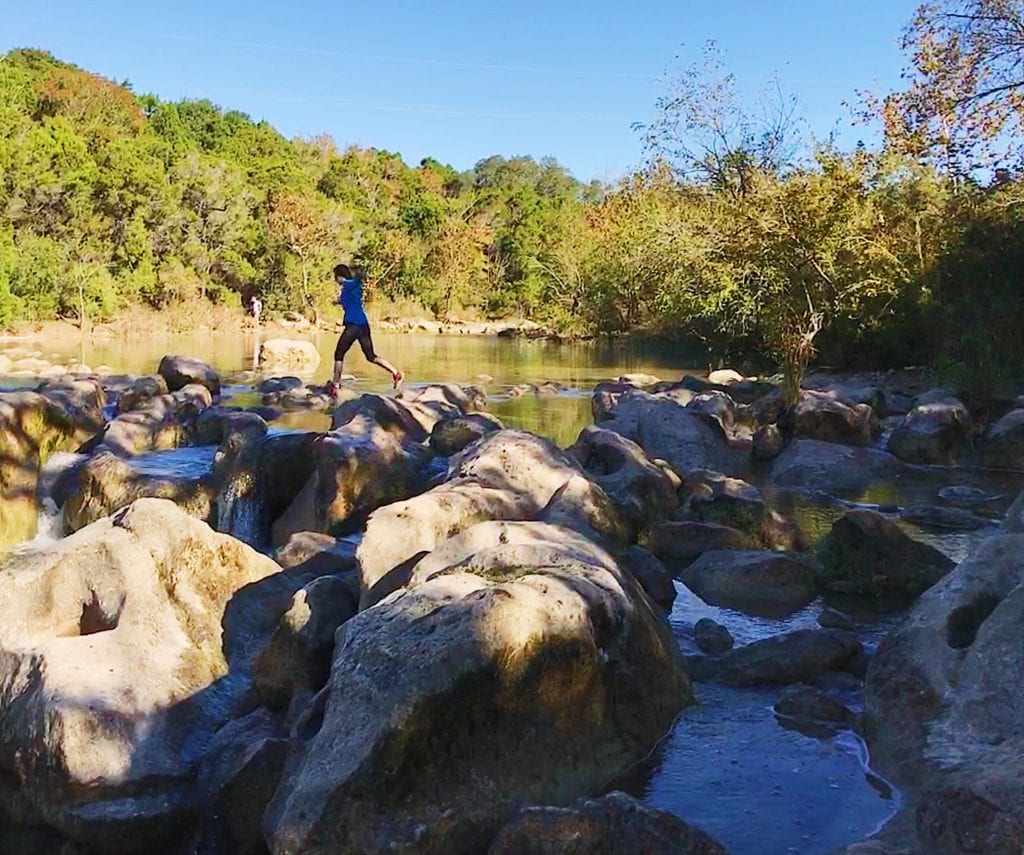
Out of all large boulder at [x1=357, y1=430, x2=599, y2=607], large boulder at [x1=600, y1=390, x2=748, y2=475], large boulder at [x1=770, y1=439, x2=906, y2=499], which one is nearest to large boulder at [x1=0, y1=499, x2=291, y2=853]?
large boulder at [x1=357, y1=430, x2=599, y2=607]

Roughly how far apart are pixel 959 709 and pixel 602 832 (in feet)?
6.19

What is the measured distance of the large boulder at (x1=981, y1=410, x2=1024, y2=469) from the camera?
12.6 metres

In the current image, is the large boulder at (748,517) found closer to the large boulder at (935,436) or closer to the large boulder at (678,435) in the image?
the large boulder at (678,435)

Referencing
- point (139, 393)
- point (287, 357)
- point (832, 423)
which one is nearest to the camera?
point (832, 423)

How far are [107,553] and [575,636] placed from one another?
9.66 ft

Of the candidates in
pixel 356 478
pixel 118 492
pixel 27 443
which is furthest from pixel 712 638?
pixel 27 443

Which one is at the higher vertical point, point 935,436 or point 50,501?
point 935,436

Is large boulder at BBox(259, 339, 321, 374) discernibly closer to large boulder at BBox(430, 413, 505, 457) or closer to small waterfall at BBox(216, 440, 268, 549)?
large boulder at BBox(430, 413, 505, 457)

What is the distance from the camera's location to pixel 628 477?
971cm

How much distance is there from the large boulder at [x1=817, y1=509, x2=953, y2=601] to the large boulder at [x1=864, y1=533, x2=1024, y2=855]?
2.02 m

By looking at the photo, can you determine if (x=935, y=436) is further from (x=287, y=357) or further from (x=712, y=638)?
(x=287, y=357)

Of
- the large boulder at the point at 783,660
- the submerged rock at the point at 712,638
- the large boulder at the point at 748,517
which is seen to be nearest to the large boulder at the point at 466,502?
the large boulder at the point at 748,517

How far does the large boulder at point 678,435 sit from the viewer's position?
12.8m

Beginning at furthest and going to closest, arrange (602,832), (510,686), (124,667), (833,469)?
1. (833,469)
2. (124,667)
3. (510,686)
4. (602,832)
